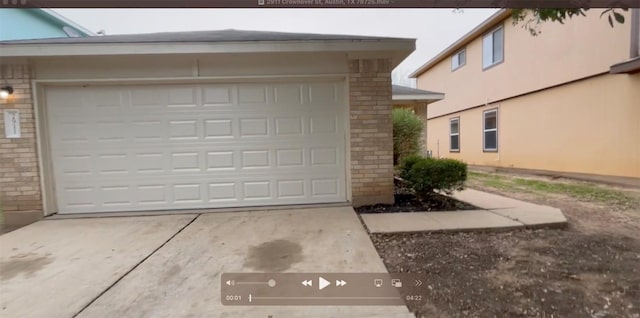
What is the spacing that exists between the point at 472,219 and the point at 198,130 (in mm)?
4284

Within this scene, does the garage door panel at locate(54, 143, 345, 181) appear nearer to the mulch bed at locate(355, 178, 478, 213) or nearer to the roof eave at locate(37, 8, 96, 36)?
the mulch bed at locate(355, 178, 478, 213)

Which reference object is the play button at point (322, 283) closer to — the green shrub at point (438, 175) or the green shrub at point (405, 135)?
the green shrub at point (438, 175)

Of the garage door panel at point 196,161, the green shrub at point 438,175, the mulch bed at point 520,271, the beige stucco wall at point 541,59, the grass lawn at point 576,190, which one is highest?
the beige stucco wall at point 541,59

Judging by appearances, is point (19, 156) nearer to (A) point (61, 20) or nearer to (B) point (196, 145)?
(B) point (196, 145)

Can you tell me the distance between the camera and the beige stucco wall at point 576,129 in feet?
22.2

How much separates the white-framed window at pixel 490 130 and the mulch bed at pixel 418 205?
748cm

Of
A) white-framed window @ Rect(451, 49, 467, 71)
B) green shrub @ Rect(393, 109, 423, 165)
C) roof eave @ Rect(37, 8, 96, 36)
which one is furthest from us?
white-framed window @ Rect(451, 49, 467, 71)

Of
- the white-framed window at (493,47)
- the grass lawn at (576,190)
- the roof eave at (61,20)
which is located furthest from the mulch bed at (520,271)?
the roof eave at (61,20)

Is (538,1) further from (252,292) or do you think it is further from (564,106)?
(564,106)

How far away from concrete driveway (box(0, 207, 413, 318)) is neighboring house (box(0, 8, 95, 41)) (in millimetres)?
8741

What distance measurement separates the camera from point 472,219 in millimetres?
4035

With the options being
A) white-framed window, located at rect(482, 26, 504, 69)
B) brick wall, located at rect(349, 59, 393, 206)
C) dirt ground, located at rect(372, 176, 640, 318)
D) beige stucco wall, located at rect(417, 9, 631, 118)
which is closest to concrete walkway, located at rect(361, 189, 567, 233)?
dirt ground, located at rect(372, 176, 640, 318)

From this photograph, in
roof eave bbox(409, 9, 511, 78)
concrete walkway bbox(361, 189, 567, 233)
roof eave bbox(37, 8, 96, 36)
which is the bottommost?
concrete walkway bbox(361, 189, 567, 233)

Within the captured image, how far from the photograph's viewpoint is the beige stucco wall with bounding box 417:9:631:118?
7.15 metres
